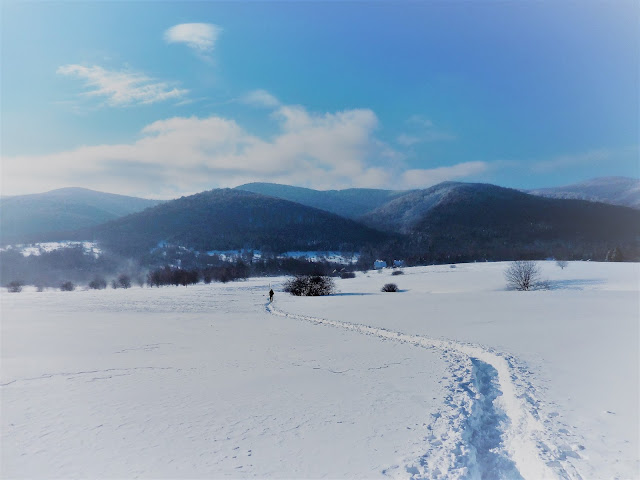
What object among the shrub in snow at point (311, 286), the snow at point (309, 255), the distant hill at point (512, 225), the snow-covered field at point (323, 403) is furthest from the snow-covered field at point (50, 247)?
the snow-covered field at point (323, 403)

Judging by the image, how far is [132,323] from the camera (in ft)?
77.2

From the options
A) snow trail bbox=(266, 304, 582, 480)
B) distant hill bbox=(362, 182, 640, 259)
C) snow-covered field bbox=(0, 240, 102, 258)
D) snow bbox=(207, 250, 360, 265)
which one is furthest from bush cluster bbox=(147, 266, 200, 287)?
distant hill bbox=(362, 182, 640, 259)

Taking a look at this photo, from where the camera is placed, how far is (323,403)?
8992mm

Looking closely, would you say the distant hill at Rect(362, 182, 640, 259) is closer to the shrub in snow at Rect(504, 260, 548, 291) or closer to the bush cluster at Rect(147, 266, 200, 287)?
the shrub in snow at Rect(504, 260, 548, 291)

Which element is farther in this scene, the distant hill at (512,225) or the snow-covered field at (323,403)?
the distant hill at (512,225)

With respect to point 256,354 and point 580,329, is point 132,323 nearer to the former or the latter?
point 256,354

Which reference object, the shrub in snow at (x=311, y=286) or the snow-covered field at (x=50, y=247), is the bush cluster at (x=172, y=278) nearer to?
the shrub in snow at (x=311, y=286)

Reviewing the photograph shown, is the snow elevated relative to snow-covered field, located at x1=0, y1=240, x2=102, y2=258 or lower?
lower

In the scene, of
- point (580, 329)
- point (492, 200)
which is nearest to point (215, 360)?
point (580, 329)

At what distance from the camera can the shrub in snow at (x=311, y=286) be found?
5386 cm

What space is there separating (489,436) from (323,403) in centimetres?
367

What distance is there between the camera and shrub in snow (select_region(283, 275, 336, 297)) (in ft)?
177

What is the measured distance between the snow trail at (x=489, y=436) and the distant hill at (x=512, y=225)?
355ft

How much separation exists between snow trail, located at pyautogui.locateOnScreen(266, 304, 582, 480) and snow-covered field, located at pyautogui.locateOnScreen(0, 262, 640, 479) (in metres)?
0.03
